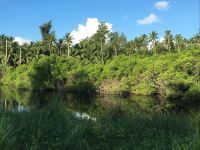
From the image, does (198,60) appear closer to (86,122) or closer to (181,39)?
(86,122)

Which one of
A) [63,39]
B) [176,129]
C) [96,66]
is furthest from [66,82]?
[176,129]

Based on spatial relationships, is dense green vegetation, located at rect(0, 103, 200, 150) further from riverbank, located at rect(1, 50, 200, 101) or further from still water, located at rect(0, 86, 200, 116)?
riverbank, located at rect(1, 50, 200, 101)

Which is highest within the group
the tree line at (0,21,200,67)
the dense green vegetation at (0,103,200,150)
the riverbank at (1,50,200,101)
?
the tree line at (0,21,200,67)

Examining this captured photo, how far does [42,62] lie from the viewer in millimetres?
60000

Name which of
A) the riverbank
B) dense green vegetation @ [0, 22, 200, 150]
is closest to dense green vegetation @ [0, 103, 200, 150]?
dense green vegetation @ [0, 22, 200, 150]

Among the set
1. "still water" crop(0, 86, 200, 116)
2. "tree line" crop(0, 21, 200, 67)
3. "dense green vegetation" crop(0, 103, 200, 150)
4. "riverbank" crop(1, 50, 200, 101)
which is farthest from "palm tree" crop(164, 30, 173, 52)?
"dense green vegetation" crop(0, 103, 200, 150)

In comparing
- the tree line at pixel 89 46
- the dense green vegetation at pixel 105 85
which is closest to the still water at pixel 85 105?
the dense green vegetation at pixel 105 85

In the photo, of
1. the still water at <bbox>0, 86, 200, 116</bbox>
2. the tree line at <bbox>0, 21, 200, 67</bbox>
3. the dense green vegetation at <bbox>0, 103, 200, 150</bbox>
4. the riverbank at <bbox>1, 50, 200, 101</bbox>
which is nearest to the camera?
the dense green vegetation at <bbox>0, 103, 200, 150</bbox>

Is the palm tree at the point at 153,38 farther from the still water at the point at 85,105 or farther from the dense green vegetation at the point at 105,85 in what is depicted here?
the still water at the point at 85,105

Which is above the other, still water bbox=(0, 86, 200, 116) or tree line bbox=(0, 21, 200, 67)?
tree line bbox=(0, 21, 200, 67)

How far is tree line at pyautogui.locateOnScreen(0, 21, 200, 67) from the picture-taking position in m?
83.8

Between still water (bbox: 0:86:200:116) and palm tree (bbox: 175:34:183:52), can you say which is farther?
palm tree (bbox: 175:34:183:52)

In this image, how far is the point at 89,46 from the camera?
82.9m

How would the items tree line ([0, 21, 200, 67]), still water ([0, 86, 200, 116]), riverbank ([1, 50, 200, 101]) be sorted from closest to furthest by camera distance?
still water ([0, 86, 200, 116]) → riverbank ([1, 50, 200, 101]) → tree line ([0, 21, 200, 67])
